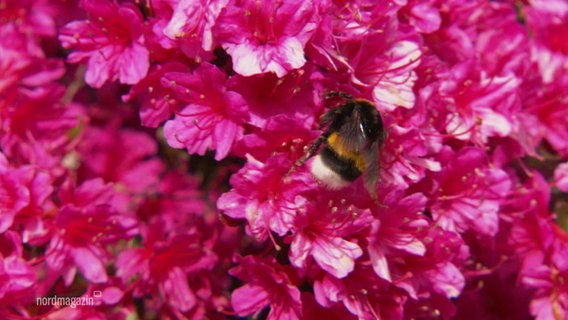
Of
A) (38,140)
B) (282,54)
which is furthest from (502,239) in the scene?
(38,140)

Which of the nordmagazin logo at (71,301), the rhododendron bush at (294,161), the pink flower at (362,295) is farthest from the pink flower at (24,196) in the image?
the pink flower at (362,295)

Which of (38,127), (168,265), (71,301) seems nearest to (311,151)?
(168,265)

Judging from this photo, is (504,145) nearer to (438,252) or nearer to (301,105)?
(438,252)

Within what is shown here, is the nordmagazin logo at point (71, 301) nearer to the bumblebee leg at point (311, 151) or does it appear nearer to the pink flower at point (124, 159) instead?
the pink flower at point (124, 159)

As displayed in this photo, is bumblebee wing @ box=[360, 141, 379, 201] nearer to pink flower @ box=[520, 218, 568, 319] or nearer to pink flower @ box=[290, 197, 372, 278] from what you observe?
pink flower @ box=[290, 197, 372, 278]

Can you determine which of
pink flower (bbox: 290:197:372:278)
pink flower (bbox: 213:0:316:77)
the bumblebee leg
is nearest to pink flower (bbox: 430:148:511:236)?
pink flower (bbox: 290:197:372:278)

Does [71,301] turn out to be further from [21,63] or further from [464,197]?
[464,197]
